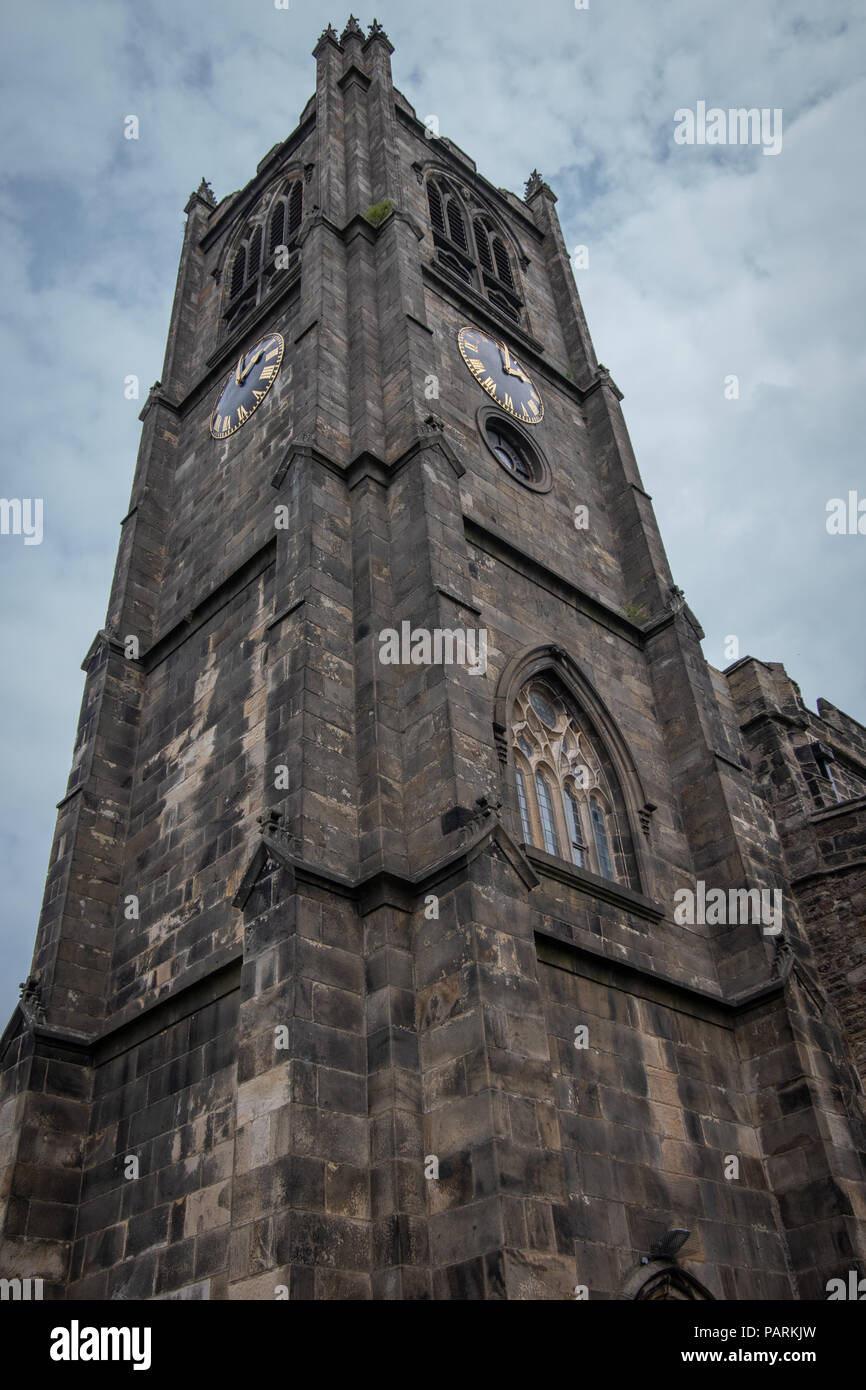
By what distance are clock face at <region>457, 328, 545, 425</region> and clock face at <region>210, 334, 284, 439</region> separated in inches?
136

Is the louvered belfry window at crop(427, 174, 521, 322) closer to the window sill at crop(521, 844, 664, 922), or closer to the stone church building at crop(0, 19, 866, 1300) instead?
the stone church building at crop(0, 19, 866, 1300)

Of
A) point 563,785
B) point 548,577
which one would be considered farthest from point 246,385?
point 563,785

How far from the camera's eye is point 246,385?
69.2ft

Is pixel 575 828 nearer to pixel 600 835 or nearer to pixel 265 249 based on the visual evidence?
pixel 600 835

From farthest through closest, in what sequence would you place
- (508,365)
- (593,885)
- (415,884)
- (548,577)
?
(508,365)
(548,577)
(593,885)
(415,884)

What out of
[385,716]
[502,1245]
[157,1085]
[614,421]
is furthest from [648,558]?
[502,1245]

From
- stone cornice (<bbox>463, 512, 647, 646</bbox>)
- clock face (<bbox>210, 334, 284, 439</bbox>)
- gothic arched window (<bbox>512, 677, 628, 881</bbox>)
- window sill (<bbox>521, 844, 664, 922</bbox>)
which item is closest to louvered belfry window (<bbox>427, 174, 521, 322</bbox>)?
clock face (<bbox>210, 334, 284, 439</bbox>)

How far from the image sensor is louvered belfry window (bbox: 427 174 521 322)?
23969mm

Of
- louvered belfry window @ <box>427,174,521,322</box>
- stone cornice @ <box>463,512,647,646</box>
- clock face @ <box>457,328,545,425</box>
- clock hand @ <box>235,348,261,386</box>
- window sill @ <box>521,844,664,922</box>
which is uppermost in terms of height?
louvered belfry window @ <box>427,174,521,322</box>

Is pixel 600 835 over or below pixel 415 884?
over

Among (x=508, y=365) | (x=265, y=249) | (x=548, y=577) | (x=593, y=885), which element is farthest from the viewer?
(x=265, y=249)

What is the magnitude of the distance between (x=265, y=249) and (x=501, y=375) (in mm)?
7734

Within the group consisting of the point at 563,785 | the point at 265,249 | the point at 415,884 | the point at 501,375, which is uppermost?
the point at 265,249
